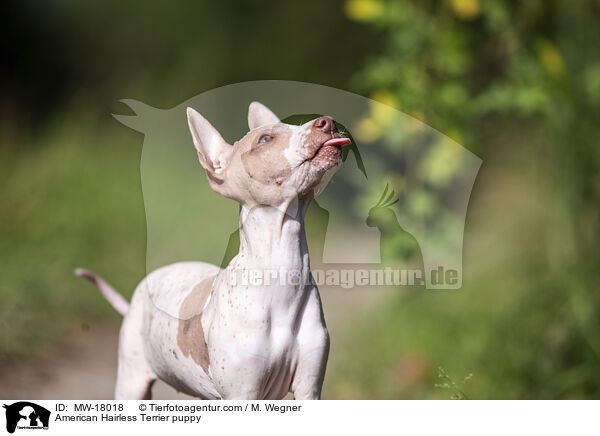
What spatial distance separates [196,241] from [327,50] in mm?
2300

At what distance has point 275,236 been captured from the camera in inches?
50.1

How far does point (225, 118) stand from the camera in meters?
1.58

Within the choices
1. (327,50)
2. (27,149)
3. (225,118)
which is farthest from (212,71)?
(225,118)

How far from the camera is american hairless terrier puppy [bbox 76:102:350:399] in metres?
1.21

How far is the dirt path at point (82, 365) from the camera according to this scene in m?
2.46

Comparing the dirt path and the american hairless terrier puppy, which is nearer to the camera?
the american hairless terrier puppy

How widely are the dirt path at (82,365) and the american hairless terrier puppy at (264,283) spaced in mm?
850

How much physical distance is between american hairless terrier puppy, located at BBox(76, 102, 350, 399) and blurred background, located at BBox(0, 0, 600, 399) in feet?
2.27

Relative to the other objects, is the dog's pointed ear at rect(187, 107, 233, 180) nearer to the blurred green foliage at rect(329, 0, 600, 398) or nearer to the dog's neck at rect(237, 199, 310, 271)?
the dog's neck at rect(237, 199, 310, 271)

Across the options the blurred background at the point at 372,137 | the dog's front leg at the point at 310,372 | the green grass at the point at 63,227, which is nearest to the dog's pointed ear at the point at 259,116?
the dog's front leg at the point at 310,372
